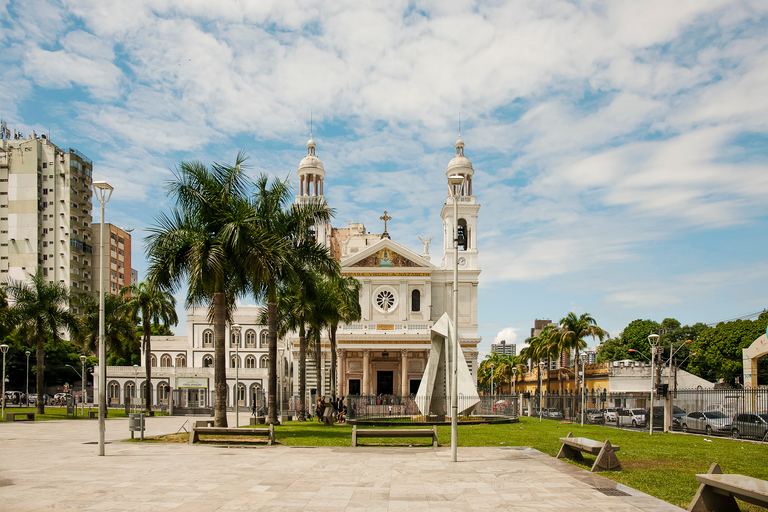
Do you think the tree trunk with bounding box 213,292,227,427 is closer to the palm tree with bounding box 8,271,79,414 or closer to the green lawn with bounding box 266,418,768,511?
the green lawn with bounding box 266,418,768,511

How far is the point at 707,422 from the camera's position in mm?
25594

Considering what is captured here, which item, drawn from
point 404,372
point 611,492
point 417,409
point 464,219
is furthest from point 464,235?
point 611,492

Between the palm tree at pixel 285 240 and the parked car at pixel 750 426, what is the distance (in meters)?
16.8

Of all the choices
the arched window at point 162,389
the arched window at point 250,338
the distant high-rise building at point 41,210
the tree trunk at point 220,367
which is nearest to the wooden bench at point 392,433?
the tree trunk at point 220,367

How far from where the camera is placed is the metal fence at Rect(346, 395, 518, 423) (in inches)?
1146

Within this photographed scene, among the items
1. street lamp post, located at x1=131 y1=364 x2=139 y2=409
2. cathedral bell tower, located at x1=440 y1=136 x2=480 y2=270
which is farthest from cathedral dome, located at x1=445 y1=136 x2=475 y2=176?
street lamp post, located at x1=131 y1=364 x2=139 y2=409

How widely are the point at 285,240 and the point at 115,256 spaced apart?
85.3 metres

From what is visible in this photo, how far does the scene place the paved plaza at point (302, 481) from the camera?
9.41 meters

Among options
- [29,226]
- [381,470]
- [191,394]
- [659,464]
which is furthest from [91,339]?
[29,226]

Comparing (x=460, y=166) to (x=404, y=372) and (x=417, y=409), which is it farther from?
(x=417, y=409)

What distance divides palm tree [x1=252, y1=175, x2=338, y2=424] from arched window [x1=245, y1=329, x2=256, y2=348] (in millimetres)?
55202

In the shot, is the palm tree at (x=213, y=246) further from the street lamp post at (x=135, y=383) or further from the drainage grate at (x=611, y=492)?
the street lamp post at (x=135, y=383)

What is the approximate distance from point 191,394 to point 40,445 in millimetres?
50585

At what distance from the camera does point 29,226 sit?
289ft
